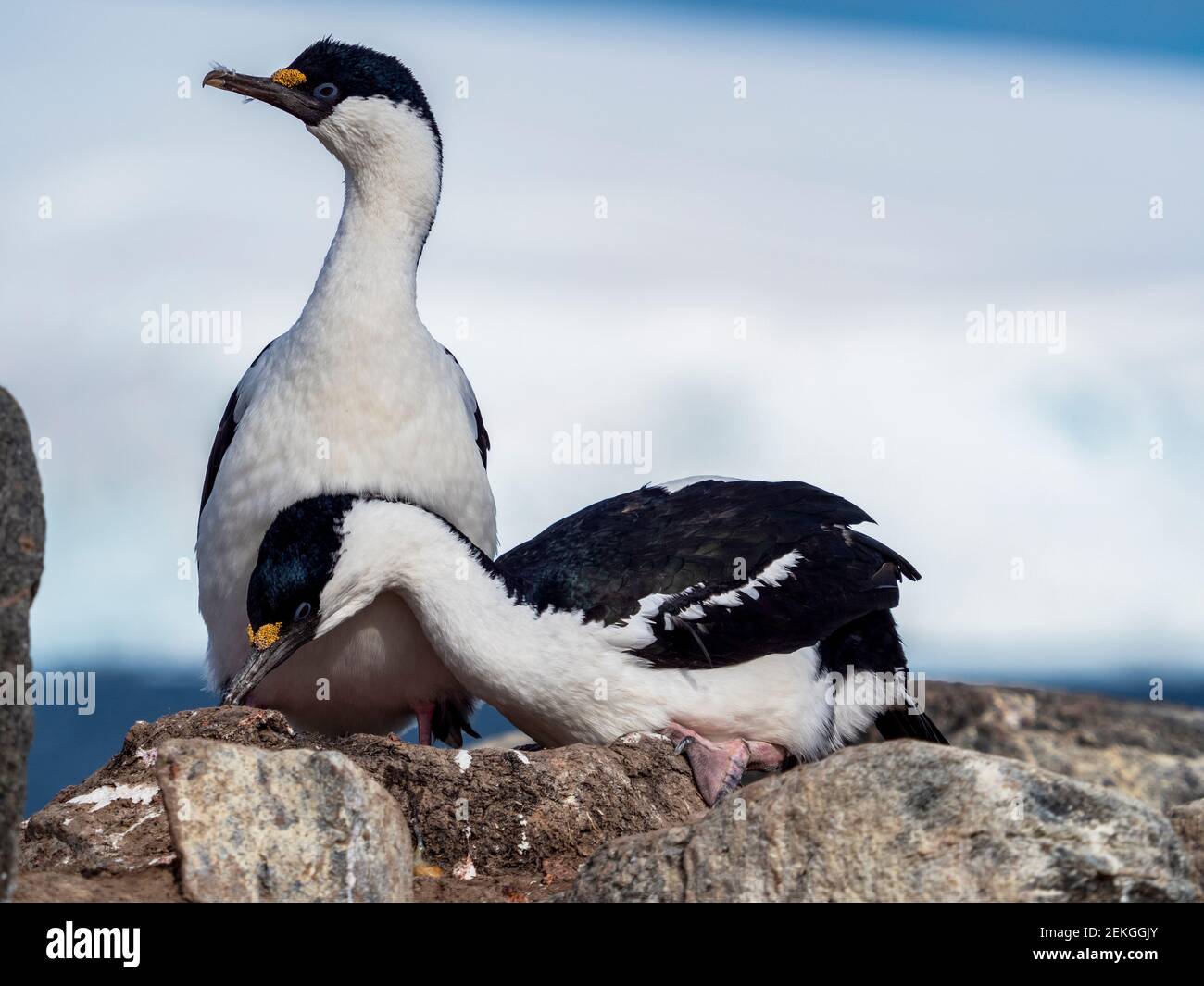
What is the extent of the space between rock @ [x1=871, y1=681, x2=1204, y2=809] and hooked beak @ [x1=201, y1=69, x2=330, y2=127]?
560 cm

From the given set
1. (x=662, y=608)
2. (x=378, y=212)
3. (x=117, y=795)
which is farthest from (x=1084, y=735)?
(x=117, y=795)

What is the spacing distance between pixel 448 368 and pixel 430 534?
4.13ft

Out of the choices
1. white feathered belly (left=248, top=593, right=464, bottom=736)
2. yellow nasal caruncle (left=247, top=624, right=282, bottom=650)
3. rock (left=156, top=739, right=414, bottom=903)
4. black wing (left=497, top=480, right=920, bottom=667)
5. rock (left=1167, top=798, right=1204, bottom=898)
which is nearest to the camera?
rock (left=156, top=739, right=414, bottom=903)

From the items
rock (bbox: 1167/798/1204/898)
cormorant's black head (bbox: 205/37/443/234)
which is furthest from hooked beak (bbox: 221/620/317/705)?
rock (bbox: 1167/798/1204/898)

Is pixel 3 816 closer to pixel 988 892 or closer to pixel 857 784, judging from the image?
pixel 857 784

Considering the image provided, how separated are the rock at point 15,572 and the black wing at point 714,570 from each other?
9.98 ft

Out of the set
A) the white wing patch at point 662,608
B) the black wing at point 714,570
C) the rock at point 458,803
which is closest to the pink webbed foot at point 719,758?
the rock at point 458,803

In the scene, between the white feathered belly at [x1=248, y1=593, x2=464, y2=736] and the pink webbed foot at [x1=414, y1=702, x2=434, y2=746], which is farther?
the pink webbed foot at [x1=414, y1=702, x2=434, y2=746]

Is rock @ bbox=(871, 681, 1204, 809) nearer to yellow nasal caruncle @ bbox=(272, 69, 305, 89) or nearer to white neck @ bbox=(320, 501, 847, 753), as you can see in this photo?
white neck @ bbox=(320, 501, 847, 753)

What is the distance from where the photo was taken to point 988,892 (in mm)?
4508

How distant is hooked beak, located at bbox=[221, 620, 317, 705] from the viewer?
695 centimetres

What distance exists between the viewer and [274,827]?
503cm

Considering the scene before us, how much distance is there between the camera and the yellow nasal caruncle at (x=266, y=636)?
6.99m

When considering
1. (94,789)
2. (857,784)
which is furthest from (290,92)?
(857,784)
